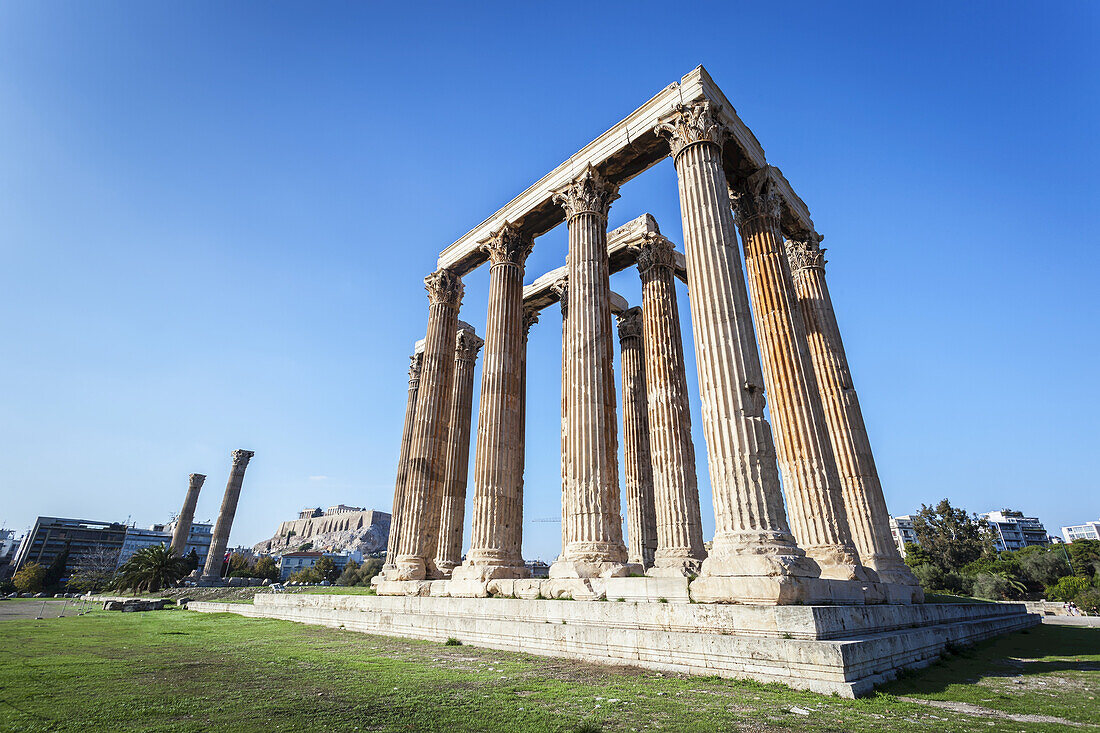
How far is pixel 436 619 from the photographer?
40.5 feet

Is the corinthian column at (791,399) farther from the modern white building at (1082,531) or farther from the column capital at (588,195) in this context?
the modern white building at (1082,531)

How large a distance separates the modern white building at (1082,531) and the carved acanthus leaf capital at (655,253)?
204622 mm

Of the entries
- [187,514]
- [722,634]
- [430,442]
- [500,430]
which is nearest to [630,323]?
[500,430]

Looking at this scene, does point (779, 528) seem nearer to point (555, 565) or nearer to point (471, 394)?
point (555, 565)

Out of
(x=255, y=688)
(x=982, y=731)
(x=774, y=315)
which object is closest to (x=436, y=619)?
(x=255, y=688)

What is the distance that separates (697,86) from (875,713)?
48.3 ft

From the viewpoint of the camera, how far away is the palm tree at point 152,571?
4306 centimetres

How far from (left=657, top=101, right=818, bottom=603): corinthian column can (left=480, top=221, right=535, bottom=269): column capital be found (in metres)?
7.33

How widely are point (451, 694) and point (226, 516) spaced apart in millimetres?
56491

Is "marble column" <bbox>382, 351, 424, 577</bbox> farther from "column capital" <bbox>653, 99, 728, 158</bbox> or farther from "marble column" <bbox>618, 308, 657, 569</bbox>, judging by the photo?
"column capital" <bbox>653, 99, 728, 158</bbox>

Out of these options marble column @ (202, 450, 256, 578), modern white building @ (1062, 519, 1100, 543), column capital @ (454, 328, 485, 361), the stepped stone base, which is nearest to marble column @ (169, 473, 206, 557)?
marble column @ (202, 450, 256, 578)

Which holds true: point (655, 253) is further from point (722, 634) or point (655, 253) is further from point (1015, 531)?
point (1015, 531)

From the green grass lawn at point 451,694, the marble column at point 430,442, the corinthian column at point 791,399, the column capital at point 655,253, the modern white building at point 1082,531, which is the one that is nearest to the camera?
the green grass lawn at point 451,694

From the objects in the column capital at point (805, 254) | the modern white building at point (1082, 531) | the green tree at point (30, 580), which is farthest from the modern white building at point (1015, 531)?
the green tree at point (30, 580)
